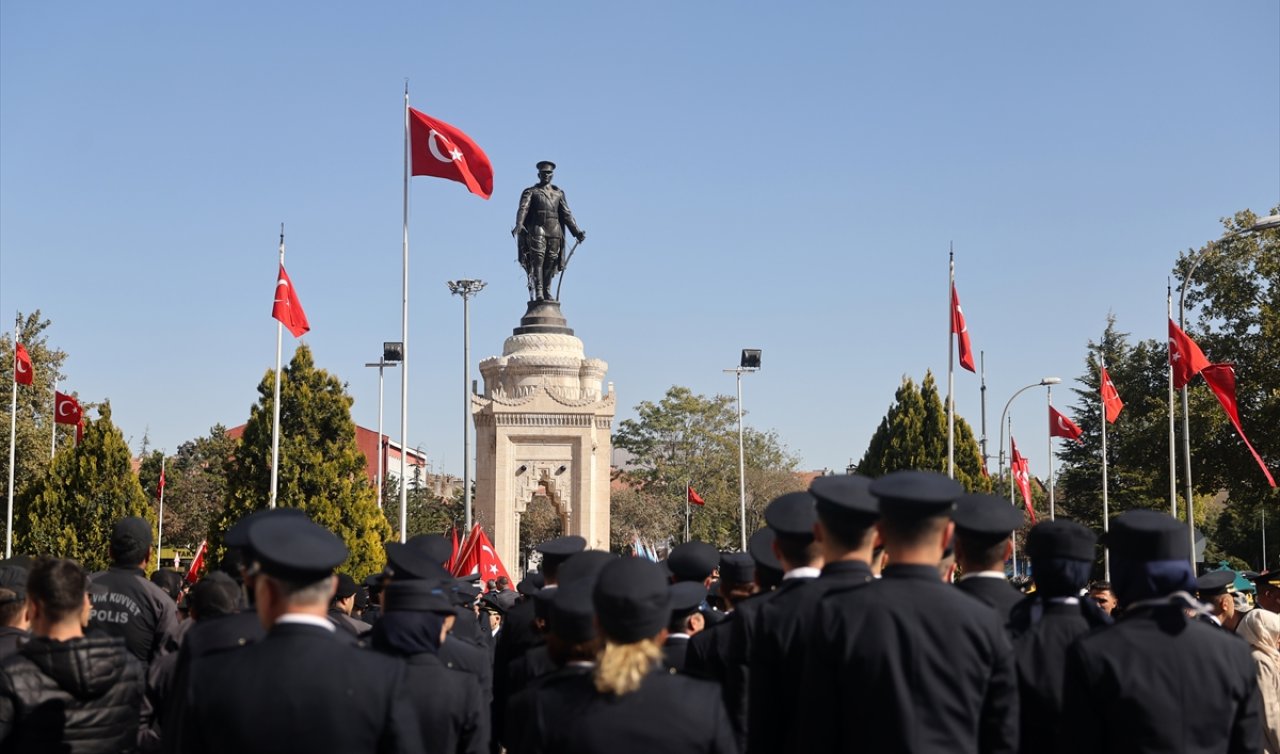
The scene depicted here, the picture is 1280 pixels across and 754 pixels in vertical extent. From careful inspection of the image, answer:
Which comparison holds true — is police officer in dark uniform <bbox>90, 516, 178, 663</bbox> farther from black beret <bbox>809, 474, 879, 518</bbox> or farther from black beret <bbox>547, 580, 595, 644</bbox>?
black beret <bbox>809, 474, 879, 518</bbox>

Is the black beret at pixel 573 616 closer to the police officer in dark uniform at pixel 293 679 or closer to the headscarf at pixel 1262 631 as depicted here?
the police officer in dark uniform at pixel 293 679

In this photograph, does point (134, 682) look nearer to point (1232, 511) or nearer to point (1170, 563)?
point (1170, 563)

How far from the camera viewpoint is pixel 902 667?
4.48 m

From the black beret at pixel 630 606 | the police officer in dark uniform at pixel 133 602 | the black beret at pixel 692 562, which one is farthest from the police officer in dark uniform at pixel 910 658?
the police officer in dark uniform at pixel 133 602

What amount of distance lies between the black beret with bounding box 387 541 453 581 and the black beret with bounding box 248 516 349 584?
1620mm

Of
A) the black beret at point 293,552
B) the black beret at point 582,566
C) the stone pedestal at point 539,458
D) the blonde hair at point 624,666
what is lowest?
the blonde hair at point 624,666

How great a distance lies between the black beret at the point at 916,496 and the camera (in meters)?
4.57

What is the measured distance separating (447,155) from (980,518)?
61.5 ft

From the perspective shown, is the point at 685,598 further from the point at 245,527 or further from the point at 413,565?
the point at 245,527

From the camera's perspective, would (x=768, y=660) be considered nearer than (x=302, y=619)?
No

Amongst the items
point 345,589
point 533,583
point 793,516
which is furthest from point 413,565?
point 345,589

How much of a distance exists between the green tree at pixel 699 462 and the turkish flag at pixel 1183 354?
41.8 m

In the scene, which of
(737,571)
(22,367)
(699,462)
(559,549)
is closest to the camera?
(737,571)

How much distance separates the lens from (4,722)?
5.76m
